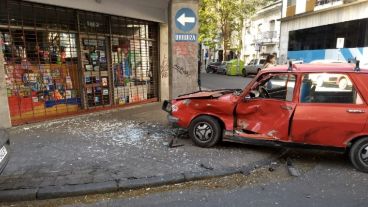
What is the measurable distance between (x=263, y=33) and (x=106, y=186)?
38.9 metres

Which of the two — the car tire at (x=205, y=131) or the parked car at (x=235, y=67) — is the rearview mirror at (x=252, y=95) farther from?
the parked car at (x=235, y=67)

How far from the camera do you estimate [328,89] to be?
5258 millimetres

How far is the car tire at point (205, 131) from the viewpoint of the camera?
6066 mm

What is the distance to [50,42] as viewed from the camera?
8.45 meters

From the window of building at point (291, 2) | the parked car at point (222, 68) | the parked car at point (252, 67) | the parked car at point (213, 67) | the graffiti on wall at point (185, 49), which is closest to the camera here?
the graffiti on wall at point (185, 49)

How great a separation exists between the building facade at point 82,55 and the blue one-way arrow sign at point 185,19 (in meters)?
0.15

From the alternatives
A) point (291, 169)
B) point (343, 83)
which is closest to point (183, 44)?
point (343, 83)

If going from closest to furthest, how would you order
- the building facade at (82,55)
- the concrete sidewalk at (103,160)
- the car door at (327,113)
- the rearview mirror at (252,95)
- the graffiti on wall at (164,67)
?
the concrete sidewalk at (103,160)
the car door at (327,113)
the rearview mirror at (252,95)
the building facade at (82,55)
the graffiti on wall at (164,67)

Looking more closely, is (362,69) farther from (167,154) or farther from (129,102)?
(129,102)

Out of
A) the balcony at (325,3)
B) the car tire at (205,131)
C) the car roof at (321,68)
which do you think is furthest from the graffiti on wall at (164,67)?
the balcony at (325,3)

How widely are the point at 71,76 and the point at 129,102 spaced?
7.85 ft


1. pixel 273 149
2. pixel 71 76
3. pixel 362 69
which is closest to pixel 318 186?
pixel 273 149

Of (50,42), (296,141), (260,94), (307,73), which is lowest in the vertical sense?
(296,141)

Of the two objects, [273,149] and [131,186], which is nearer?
[131,186]
